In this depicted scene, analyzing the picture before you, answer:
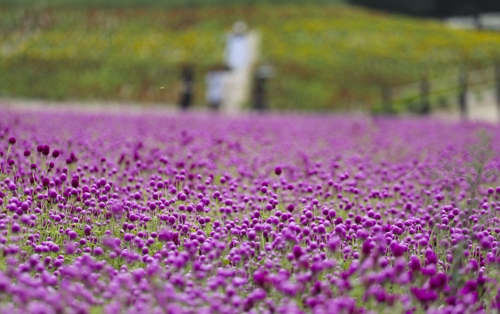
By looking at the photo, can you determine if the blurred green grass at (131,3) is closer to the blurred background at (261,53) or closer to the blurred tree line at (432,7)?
the blurred background at (261,53)

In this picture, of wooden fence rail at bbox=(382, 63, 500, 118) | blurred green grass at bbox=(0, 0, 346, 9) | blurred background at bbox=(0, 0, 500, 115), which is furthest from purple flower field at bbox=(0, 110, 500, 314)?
blurred green grass at bbox=(0, 0, 346, 9)

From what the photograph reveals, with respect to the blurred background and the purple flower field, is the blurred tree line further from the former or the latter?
the purple flower field

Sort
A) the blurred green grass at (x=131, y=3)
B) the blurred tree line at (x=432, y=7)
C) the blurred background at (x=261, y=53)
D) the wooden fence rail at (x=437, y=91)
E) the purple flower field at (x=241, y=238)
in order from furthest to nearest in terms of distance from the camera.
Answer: the blurred tree line at (x=432, y=7), the blurred green grass at (x=131, y=3), the blurred background at (x=261, y=53), the wooden fence rail at (x=437, y=91), the purple flower field at (x=241, y=238)

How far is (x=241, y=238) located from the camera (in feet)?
14.0

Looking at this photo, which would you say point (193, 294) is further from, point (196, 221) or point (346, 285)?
point (196, 221)

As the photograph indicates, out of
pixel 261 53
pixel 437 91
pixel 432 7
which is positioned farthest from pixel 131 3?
pixel 432 7

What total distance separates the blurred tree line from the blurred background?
257 centimetres

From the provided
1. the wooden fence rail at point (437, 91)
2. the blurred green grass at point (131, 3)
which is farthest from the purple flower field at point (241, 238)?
the blurred green grass at point (131, 3)

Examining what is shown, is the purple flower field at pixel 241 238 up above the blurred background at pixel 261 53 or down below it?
below

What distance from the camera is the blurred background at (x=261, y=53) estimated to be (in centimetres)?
2878

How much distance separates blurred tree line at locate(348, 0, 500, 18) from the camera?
157 feet

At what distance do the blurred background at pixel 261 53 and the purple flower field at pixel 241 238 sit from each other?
1769cm

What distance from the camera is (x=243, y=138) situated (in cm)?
1081

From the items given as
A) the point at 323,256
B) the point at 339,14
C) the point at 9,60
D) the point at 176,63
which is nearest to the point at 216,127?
the point at 323,256
